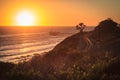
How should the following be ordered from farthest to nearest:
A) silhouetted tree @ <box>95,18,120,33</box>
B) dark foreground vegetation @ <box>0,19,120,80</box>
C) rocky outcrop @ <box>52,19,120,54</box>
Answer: silhouetted tree @ <box>95,18,120,33</box> → rocky outcrop @ <box>52,19,120,54</box> → dark foreground vegetation @ <box>0,19,120,80</box>

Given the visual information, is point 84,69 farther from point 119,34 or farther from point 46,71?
point 119,34

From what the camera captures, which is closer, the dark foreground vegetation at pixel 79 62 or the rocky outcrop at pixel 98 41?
the dark foreground vegetation at pixel 79 62

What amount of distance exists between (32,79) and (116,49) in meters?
15.2

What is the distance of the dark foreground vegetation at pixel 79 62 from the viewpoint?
50.1 ft

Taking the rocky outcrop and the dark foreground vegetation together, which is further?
the rocky outcrop

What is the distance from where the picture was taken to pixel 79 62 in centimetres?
2239

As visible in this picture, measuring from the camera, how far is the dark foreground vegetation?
15265mm

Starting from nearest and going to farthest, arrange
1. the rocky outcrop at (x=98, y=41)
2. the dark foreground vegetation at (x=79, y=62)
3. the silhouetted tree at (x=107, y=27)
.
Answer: the dark foreground vegetation at (x=79, y=62) < the rocky outcrop at (x=98, y=41) < the silhouetted tree at (x=107, y=27)

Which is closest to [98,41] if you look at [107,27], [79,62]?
[107,27]

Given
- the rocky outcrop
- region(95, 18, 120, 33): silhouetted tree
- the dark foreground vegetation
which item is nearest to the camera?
the dark foreground vegetation

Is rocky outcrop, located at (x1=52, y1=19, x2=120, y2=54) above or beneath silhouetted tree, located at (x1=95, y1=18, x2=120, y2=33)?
beneath

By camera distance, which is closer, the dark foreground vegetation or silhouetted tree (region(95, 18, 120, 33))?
the dark foreground vegetation

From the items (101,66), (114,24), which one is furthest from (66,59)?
(114,24)

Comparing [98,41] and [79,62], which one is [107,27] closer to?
[98,41]
